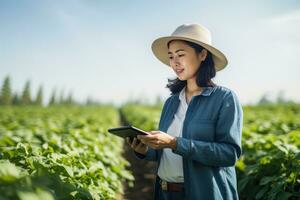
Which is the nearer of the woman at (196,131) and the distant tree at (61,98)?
the woman at (196,131)

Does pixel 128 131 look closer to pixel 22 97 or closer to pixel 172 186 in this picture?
pixel 172 186

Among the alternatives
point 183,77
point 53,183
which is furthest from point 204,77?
point 53,183

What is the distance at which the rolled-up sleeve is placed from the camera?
2.64 m

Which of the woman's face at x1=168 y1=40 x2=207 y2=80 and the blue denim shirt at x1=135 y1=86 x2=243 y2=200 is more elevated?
the woman's face at x1=168 y1=40 x2=207 y2=80

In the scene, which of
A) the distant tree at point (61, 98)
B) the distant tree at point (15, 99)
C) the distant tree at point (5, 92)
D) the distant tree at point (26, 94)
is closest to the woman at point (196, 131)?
the distant tree at point (5, 92)

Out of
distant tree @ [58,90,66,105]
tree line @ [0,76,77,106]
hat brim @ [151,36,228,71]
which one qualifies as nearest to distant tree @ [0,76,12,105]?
tree line @ [0,76,77,106]

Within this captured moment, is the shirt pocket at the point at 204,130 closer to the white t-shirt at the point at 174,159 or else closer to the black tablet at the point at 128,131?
the white t-shirt at the point at 174,159

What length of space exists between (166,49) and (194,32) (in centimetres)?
58

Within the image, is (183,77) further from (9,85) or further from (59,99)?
(59,99)

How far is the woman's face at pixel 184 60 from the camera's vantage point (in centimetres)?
297

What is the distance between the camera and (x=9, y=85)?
80.9 m

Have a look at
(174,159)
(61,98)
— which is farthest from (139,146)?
(61,98)

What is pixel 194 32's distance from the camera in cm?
299

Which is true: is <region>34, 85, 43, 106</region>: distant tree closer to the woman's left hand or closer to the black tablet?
the black tablet
